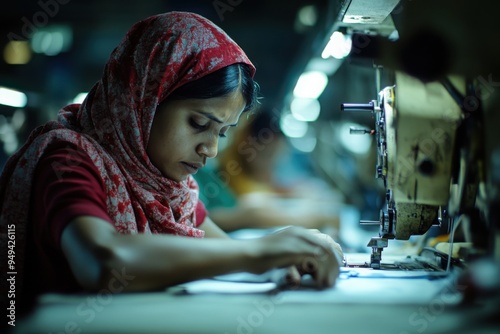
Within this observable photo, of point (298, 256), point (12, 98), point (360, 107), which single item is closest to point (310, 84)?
point (360, 107)

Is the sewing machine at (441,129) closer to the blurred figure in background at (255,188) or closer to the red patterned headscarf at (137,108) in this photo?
the red patterned headscarf at (137,108)

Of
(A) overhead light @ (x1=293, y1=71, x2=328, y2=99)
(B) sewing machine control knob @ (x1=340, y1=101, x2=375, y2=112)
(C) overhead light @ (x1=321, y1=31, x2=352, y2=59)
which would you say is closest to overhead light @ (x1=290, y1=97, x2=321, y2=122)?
(A) overhead light @ (x1=293, y1=71, x2=328, y2=99)

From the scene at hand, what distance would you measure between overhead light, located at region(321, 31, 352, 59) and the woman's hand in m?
0.78

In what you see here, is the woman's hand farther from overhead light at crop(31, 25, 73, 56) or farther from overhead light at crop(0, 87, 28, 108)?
overhead light at crop(31, 25, 73, 56)

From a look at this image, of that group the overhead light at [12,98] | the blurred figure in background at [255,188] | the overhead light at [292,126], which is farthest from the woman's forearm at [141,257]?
the overhead light at [292,126]

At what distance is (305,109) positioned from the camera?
175 inches

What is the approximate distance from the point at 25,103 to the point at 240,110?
10.4ft

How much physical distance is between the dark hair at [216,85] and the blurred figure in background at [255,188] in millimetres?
1799

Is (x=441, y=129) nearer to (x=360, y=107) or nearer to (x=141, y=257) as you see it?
(x=360, y=107)

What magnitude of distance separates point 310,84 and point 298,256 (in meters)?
1.93

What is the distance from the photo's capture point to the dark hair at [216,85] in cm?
135

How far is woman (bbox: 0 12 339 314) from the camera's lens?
38.1 inches

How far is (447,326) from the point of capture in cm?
84

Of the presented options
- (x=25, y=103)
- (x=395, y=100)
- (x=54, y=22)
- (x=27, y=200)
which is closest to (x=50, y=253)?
(x=27, y=200)
